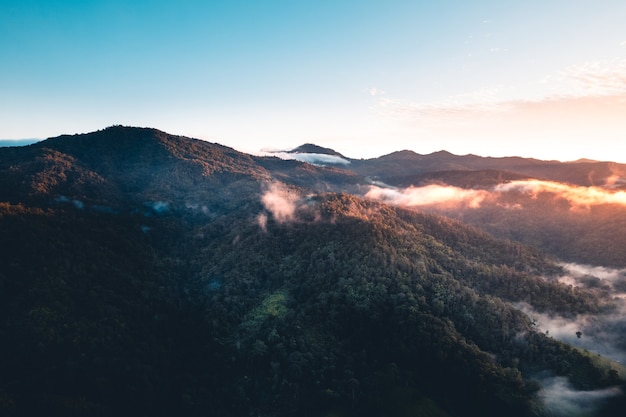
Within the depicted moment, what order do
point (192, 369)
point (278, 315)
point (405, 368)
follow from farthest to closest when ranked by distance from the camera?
point (278, 315) → point (192, 369) → point (405, 368)

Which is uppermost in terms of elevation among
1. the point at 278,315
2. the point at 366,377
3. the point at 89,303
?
the point at 89,303

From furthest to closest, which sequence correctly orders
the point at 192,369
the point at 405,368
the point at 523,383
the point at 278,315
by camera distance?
the point at 278,315, the point at 192,369, the point at 405,368, the point at 523,383

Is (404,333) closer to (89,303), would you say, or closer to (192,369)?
(192,369)

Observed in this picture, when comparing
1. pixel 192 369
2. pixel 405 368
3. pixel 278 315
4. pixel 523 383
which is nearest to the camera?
pixel 523 383

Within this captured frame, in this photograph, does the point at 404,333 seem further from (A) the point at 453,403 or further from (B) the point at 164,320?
(B) the point at 164,320

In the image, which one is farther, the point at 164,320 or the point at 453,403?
the point at 164,320

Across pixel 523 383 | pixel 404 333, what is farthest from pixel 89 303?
pixel 523 383

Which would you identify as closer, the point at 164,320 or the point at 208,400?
the point at 208,400

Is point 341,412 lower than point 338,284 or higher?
lower

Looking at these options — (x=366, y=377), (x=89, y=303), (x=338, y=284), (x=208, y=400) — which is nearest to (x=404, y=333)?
(x=366, y=377)
